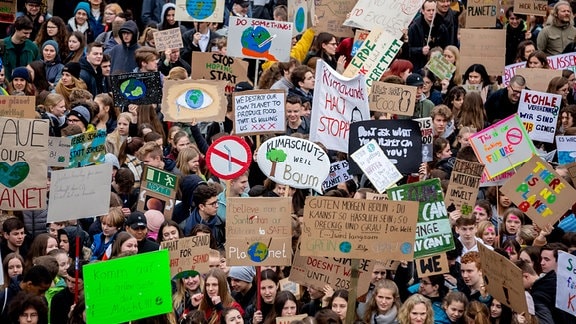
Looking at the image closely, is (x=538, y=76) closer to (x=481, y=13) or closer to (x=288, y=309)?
(x=481, y=13)

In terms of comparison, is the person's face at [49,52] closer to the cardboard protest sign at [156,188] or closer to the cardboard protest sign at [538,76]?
the cardboard protest sign at [156,188]

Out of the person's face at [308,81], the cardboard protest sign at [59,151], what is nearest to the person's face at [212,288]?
the cardboard protest sign at [59,151]

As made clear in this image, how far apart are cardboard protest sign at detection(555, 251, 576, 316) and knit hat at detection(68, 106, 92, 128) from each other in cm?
547

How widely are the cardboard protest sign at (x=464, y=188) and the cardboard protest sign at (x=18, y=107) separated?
4.09 m

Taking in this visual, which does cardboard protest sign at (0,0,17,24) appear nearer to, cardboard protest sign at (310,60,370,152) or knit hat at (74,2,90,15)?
knit hat at (74,2,90,15)

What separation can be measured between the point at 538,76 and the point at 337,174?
168 inches

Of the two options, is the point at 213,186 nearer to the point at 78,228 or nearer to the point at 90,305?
the point at 78,228

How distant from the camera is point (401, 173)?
15.5 m

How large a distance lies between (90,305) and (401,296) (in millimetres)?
3232

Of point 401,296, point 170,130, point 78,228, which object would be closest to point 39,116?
point 170,130

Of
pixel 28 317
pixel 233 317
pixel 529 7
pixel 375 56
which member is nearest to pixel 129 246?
pixel 233 317

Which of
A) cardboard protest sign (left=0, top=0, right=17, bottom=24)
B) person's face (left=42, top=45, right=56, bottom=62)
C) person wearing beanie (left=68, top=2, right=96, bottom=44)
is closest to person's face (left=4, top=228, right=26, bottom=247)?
person's face (left=42, top=45, right=56, bottom=62)

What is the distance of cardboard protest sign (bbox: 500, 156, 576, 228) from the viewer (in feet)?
53.5

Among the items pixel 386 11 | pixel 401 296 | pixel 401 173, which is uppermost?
pixel 386 11
